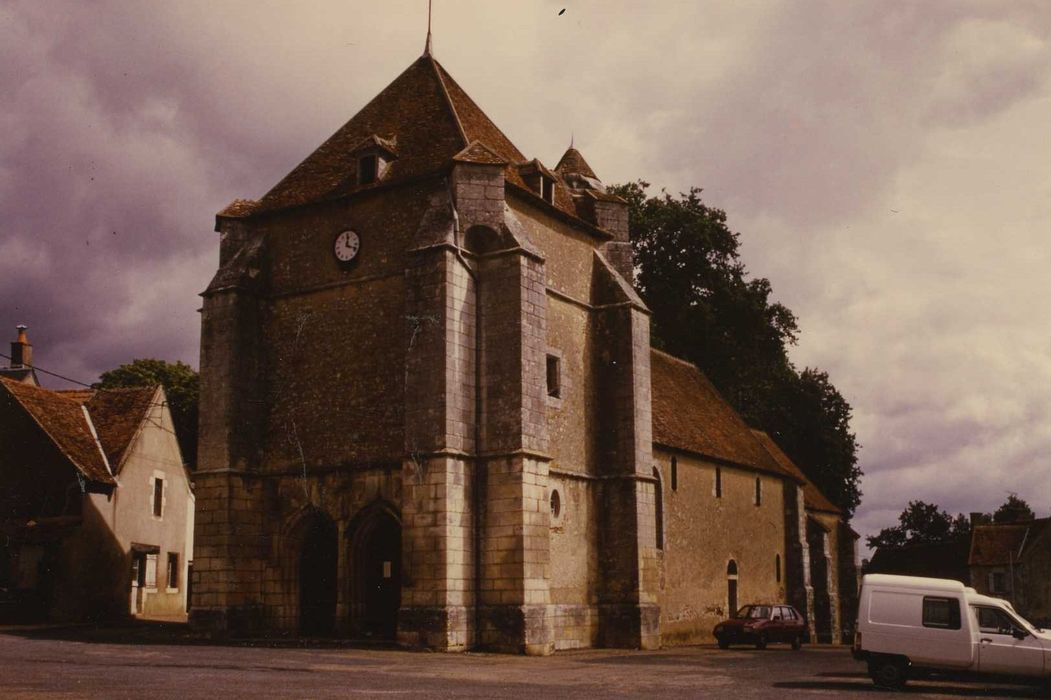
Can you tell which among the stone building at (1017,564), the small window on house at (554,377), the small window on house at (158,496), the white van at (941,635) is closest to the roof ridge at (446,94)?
the small window on house at (554,377)

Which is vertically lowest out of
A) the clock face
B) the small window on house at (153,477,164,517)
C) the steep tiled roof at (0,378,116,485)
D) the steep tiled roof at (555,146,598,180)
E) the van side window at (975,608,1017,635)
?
the van side window at (975,608,1017,635)

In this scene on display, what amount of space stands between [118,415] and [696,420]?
1888 centimetres

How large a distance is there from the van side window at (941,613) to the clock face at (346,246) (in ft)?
49.2

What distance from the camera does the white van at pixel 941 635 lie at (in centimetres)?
1806

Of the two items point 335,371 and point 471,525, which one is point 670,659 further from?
point 335,371

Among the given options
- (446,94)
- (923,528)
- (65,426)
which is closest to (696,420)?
(446,94)

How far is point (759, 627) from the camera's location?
31.8m

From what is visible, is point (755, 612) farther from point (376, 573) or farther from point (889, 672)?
point (889, 672)

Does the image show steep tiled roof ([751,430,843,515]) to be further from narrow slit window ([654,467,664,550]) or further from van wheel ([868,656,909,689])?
van wheel ([868,656,909,689])

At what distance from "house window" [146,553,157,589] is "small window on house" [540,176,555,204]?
1798cm

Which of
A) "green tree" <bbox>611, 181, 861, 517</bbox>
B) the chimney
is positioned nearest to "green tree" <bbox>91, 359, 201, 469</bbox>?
the chimney

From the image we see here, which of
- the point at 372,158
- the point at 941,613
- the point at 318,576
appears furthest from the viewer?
the point at 372,158

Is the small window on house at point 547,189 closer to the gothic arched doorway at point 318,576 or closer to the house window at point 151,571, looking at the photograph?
the gothic arched doorway at point 318,576

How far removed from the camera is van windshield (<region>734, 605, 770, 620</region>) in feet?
106
